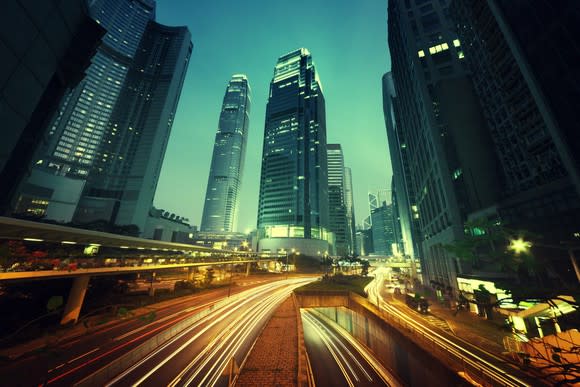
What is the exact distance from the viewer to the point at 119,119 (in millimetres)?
113875

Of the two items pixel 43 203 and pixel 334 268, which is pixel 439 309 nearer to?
pixel 334 268

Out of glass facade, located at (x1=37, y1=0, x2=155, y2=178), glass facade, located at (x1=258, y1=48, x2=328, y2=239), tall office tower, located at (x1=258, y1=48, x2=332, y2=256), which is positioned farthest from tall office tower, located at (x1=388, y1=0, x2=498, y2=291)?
glass facade, located at (x1=37, y1=0, x2=155, y2=178)

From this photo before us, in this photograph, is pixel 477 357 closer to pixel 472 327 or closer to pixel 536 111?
pixel 472 327

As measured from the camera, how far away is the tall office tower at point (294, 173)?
118m

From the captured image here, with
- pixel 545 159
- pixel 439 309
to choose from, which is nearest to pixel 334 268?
pixel 439 309

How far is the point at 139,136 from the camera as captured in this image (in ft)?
364

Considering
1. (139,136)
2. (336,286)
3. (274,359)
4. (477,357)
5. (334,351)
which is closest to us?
(477,357)

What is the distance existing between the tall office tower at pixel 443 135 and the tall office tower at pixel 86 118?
377 feet

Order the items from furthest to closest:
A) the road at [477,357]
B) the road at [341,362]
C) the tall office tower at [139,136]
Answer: the tall office tower at [139,136]
the road at [341,362]
the road at [477,357]

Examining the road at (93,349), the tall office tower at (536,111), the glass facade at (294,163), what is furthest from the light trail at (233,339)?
the glass facade at (294,163)

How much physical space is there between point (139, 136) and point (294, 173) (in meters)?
80.8

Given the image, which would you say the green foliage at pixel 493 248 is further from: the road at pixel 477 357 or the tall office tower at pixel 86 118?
the tall office tower at pixel 86 118

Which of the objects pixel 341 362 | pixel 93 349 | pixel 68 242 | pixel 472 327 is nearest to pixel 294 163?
pixel 341 362

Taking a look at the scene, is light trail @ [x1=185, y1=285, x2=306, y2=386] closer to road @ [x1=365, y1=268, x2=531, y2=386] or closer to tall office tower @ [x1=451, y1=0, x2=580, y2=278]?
road @ [x1=365, y1=268, x2=531, y2=386]
